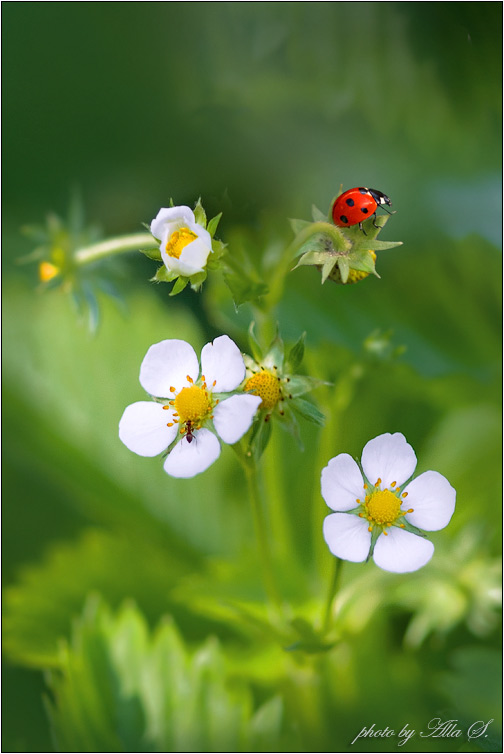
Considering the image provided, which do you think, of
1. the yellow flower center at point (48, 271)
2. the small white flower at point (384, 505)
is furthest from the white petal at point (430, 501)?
the yellow flower center at point (48, 271)

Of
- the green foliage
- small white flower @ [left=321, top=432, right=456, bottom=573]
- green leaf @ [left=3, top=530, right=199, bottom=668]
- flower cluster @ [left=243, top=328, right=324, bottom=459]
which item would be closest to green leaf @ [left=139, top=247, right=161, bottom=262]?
flower cluster @ [left=243, top=328, right=324, bottom=459]

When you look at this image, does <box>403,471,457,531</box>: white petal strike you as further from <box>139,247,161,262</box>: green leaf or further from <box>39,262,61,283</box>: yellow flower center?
<box>39,262,61,283</box>: yellow flower center

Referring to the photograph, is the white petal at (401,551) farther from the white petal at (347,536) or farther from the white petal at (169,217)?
the white petal at (169,217)

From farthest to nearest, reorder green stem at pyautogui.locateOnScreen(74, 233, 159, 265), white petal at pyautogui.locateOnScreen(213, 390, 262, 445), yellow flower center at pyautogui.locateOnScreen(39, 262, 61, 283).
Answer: yellow flower center at pyautogui.locateOnScreen(39, 262, 61, 283), green stem at pyautogui.locateOnScreen(74, 233, 159, 265), white petal at pyautogui.locateOnScreen(213, 390, 262, 445)

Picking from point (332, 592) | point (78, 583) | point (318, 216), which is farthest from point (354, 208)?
point (78, 583)

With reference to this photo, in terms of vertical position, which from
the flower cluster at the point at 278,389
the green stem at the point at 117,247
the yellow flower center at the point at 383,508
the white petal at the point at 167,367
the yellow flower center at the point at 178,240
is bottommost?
the yellow flower center at the point at 383,508

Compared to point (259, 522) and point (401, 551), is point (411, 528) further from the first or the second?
point (259, 522)
